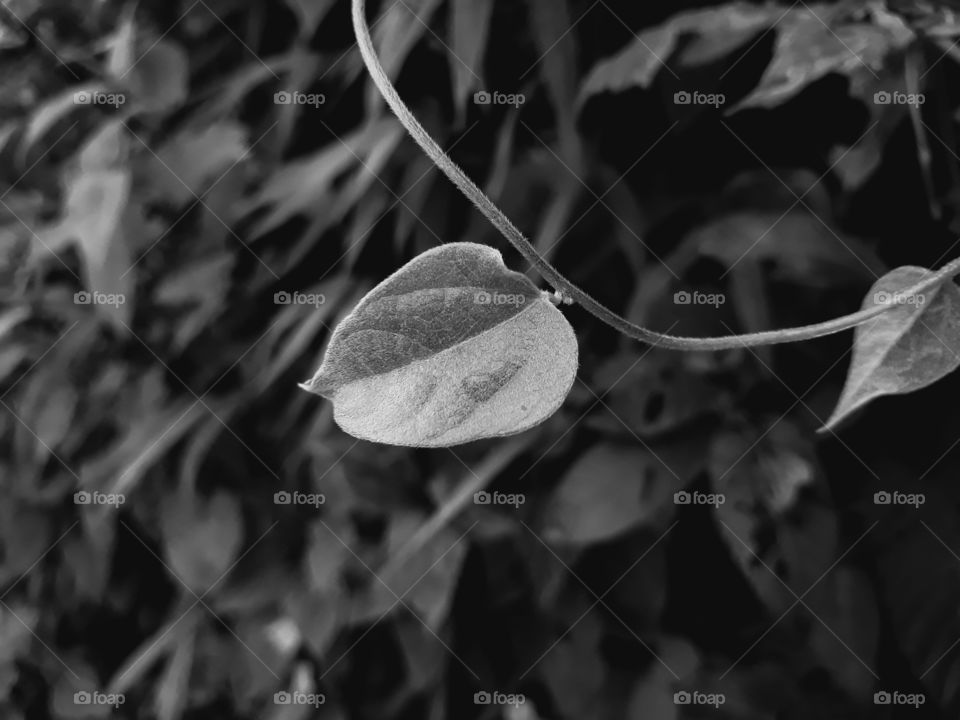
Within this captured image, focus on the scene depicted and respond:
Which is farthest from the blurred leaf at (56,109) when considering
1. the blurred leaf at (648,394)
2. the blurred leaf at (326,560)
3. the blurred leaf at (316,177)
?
the blurred leaf at (648,394)

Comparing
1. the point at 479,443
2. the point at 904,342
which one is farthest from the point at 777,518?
the point at 904,342

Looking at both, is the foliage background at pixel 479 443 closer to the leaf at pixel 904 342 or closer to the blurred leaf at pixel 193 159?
the blurred leaf at pixel 193 159

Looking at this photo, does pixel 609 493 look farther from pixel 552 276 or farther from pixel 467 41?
pixel 552 276

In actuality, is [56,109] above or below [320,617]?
above

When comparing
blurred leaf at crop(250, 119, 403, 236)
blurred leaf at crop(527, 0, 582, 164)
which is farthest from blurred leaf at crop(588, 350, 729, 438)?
blurred leaf at crop(250, 119, 403, 236)

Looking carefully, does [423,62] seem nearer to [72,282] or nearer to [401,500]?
[401,500]

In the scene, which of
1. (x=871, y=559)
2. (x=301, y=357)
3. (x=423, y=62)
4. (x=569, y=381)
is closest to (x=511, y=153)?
(x=423, y=62)
